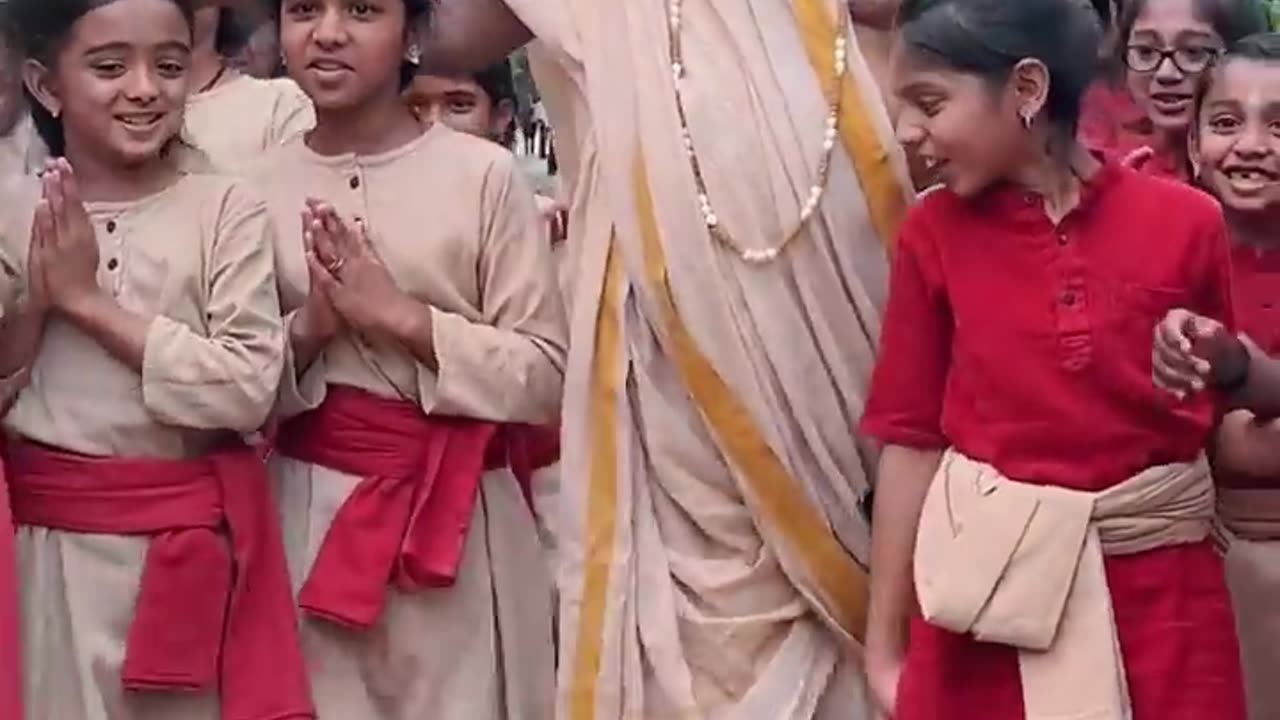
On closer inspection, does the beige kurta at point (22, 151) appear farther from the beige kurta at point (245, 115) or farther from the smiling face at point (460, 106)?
the smiling face at point (460, 106)

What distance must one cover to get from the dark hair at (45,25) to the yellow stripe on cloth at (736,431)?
0.66 m

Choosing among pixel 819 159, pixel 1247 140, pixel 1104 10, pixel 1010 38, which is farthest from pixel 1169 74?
pixel 1010 38

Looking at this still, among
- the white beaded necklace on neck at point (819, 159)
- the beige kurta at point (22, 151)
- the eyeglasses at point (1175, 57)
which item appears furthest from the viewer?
the eyeglasses at point (1175, 57)

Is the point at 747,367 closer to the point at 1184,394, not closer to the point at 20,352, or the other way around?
the point at 1184,394

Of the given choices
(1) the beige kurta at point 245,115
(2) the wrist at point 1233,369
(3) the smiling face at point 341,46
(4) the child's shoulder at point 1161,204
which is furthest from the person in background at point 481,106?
(2) the wrist at point 1233,369

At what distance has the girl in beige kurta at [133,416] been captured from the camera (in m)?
2.50

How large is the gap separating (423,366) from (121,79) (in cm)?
49

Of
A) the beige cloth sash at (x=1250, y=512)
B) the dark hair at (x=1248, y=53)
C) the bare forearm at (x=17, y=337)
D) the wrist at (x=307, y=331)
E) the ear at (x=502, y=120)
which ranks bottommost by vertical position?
the beige cloth sash at (x=1250, y=512)

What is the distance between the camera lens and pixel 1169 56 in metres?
3.10

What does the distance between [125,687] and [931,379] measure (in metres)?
1.01

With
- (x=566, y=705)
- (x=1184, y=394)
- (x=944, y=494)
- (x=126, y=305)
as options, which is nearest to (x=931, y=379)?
(x=944, y=494)

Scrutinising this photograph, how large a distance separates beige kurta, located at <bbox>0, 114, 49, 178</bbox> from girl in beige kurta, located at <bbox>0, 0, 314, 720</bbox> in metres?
0.16

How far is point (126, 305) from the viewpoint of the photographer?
254 cm

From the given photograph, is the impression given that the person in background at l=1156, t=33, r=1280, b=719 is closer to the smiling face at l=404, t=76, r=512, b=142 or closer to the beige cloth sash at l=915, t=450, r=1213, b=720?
the beige cloth sash at l=915, t=450, r=1213, b=720
